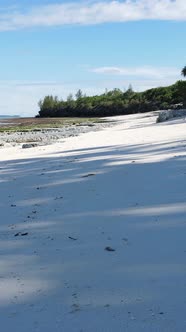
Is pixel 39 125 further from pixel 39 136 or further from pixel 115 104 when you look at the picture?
pixel 115 104

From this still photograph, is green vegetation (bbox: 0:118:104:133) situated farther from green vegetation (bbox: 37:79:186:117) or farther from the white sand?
the white sand

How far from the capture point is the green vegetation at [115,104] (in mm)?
71744

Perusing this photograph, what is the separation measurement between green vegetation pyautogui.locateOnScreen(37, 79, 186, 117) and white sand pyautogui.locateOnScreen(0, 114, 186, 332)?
5706cm

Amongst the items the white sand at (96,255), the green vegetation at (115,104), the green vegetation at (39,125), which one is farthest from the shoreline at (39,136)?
the green vegetation at (115,104)

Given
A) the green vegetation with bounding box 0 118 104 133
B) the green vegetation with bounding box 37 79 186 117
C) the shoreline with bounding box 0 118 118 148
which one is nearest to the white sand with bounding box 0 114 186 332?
the shoreline with bounding box 0 118 118 148

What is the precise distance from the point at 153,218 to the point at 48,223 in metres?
1.23

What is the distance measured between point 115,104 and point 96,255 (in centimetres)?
7800

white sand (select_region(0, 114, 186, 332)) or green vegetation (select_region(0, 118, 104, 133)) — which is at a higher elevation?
green vegetation (select_region(0, 118, 104, 133))

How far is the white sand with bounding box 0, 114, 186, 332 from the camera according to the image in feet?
11.0

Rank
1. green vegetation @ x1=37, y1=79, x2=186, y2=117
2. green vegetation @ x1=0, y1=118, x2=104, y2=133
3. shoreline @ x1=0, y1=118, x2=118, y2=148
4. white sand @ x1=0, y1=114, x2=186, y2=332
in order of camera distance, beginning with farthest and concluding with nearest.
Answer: green vegetation @ x1=37, y1=79, x2=186, y2=117 → green vegetation @ x1=0, y1=118, x2=104, y2=133 → shoreline @ x1=0, y1=118, x2=118, y2=148 → white sand @ x1=0, y1=114, x2=186, y2=332

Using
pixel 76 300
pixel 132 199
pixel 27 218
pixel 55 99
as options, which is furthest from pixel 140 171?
pixel 55 99

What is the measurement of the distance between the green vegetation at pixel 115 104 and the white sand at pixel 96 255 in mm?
57061

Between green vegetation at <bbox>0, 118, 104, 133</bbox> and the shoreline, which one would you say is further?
green vegetation at <bbox>0, 118, 104, 133</bbox>

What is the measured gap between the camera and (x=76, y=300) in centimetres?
358
